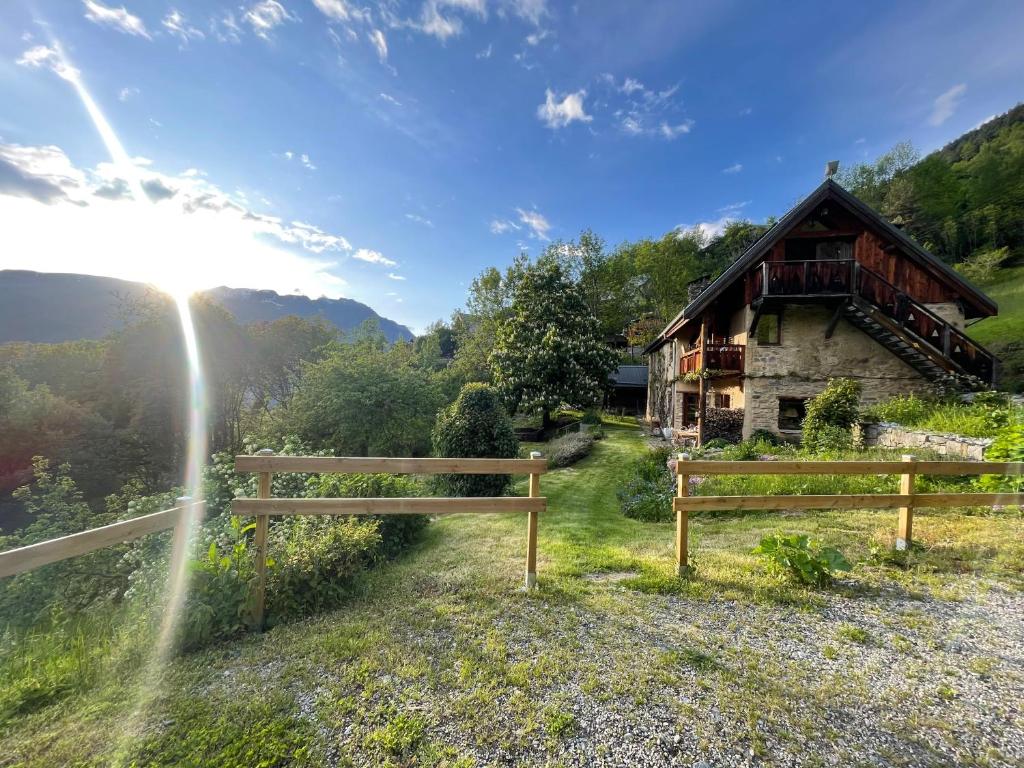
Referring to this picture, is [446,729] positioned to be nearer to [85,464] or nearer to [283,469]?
[283,469]

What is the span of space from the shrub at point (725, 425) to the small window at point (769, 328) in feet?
8.63

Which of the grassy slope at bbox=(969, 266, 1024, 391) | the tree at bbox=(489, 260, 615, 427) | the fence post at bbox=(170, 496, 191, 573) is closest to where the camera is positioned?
the fence post at bbox=(170, 496, 191, 573)

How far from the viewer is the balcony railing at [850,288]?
12078 mm

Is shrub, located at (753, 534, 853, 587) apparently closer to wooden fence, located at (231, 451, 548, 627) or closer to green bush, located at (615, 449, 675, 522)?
wooden fence, located at (231, 451, 548, 627)

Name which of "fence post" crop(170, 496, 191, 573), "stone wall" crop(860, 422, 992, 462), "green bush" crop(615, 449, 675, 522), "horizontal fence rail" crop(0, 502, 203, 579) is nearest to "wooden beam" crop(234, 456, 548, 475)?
"fence post" crop(170, 496, 191, 573)

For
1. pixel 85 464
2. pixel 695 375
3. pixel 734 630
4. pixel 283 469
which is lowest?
pixel 85 464

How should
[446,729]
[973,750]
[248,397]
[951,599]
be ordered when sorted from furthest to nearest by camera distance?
[248,397]
[951,599]
[446,729]
[973,750]

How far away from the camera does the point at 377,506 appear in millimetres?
3631

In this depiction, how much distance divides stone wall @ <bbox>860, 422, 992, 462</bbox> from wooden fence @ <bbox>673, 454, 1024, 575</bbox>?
12.0 feet

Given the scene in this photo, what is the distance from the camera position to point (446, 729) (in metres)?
2.31

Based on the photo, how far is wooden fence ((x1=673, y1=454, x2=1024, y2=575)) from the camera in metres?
4.04

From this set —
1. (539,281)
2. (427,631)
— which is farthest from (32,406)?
(539,281)

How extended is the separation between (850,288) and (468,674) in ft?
49.0

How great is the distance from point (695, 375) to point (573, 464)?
19.0 ft
